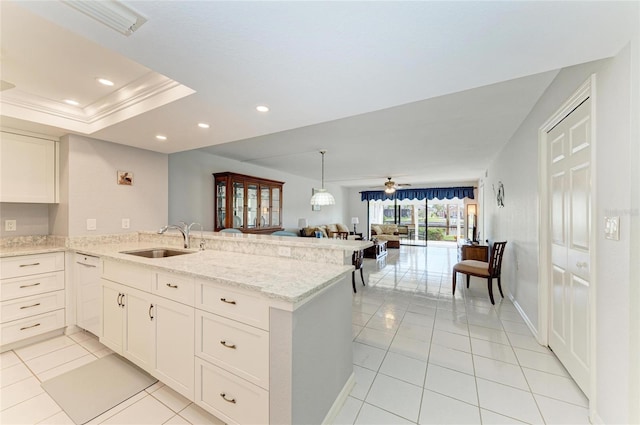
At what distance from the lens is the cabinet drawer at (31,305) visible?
7.48ft

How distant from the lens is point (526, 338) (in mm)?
2506

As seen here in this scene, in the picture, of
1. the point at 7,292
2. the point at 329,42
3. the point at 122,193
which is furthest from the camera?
the point at 122,193

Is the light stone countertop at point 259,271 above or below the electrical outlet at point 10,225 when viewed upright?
below

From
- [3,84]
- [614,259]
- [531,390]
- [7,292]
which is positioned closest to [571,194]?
[614,259]

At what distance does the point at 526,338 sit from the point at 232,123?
359 cm

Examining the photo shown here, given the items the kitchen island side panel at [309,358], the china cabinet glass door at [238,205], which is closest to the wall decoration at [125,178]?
the china cabinet glass door at [238,205]

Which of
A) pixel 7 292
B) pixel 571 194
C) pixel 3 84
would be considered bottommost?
pixel 7 292

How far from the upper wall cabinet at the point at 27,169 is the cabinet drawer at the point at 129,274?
1343mm

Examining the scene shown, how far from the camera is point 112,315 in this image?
84.0 inches

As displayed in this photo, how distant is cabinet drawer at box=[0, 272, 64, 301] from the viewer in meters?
2.28

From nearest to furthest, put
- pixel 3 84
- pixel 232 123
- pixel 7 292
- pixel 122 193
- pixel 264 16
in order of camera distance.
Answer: pixel 264 16 → pixel 3 84 → pixel 7 292 → pixel 232 123 → pixel 122 193

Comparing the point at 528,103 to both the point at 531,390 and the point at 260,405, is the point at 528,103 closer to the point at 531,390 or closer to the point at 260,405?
the point at 531,390

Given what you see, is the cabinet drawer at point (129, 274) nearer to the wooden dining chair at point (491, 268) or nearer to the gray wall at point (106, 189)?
the gray wall at point (106, 189)

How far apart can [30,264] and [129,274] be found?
1347 mm
